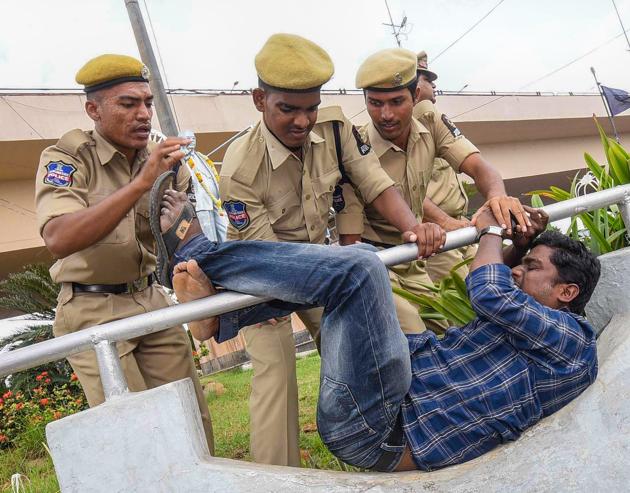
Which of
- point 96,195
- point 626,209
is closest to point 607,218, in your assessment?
point 626,209

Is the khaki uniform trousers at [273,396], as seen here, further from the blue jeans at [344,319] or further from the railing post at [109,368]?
the railing post at [109,368]

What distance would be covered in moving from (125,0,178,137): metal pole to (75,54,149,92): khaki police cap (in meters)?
4.89

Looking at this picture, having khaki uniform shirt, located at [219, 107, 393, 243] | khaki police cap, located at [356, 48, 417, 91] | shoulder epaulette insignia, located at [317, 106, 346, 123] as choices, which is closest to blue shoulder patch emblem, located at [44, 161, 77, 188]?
khaki uniform shirt, located at [219, 107, 393, 243]

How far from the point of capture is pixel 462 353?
1951 millimetres

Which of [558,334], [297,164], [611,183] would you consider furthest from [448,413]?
[611,183]

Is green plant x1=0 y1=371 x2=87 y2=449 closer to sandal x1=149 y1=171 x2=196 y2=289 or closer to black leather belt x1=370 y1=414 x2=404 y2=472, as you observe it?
sandal x1=149 y1=171 x2=196 y2=289

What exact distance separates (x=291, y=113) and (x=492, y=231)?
0.87 m

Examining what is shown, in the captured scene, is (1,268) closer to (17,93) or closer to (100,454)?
(17,93)

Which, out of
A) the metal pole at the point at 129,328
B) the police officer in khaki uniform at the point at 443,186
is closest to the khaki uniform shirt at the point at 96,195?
the metal pole at the point at 129,328

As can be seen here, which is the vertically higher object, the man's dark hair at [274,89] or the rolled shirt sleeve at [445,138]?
the man's dark hair at [274,89]

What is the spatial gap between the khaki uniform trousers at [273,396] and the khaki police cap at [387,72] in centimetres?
120

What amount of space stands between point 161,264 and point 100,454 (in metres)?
A: 0.59

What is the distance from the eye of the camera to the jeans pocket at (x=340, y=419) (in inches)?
71.8

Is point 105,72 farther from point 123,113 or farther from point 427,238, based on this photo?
point 427,238
